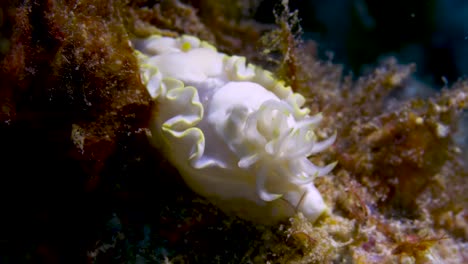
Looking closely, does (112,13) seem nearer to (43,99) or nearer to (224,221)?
(43,99)

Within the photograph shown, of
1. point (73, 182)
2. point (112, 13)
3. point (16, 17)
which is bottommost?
point (73, 182)

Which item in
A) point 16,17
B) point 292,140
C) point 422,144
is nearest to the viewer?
point 16,17

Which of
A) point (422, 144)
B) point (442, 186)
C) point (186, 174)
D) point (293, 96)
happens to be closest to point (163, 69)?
point (186, 174)

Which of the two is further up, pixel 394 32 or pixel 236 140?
pixel 394 32

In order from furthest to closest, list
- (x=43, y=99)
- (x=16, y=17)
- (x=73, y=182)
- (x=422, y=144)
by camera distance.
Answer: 1. (x=422, y=144)
2. (x=73, y=182)
3. (x=43, y=99)
4. (x=16, y=17)

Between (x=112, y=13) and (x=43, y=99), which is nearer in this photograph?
(x=43, y=99)

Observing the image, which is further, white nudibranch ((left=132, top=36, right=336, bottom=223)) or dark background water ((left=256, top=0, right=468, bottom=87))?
dark background water ((left=256, top=0, right=468, bottom=87))
